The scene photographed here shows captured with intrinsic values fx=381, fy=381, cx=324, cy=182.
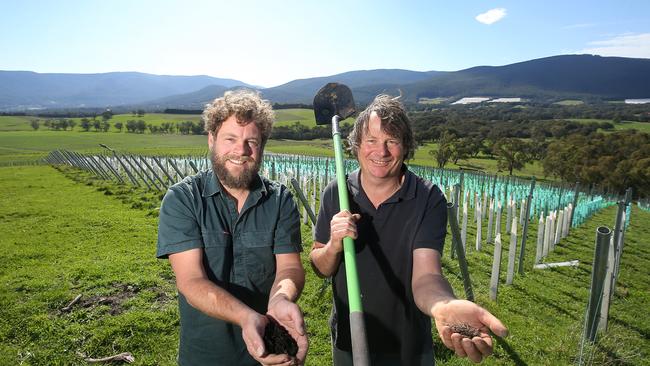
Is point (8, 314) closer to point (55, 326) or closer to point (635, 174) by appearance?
point (55, 326)

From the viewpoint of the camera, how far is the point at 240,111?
2.08m

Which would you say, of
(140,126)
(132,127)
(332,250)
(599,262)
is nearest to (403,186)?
(332,250)

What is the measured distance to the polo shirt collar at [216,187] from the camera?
2.04 meters

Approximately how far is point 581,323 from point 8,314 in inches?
327

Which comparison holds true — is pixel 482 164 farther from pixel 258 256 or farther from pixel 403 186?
pixel 258 256

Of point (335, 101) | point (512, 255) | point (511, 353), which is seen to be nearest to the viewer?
point (335, 101)

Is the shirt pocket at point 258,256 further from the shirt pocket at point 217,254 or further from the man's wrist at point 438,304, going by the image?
the man's wrist at point 438,304

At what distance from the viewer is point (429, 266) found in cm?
202

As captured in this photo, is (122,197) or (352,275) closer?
(352,275)

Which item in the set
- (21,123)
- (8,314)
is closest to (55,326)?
(8,314)

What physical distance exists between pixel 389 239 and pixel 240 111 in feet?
3.60

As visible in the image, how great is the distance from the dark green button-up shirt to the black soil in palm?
0.56 m

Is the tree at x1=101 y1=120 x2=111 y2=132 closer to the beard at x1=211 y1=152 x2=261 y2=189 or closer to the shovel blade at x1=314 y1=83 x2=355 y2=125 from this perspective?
the shovel blade at x1=314 y1=83 x2=355 y2=125

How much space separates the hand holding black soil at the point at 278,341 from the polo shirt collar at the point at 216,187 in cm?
78
